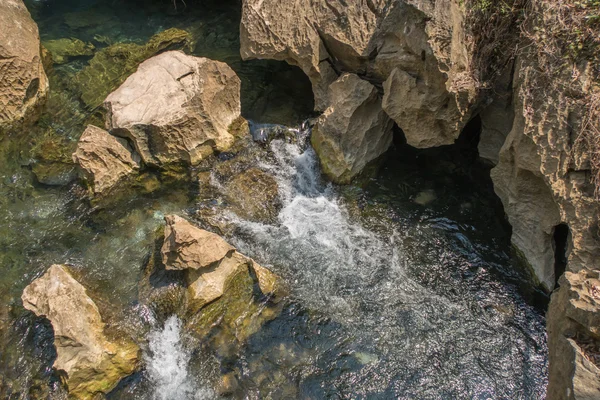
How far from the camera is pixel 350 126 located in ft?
26.0

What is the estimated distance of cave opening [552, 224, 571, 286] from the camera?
643cm

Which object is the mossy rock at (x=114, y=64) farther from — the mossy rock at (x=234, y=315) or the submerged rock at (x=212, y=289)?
the mossy rock at (x=234, y=315)

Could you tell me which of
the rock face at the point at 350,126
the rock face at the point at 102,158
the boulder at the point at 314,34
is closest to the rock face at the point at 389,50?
the boulder at the point at 314,34

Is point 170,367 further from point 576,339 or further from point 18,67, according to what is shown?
point 18,67

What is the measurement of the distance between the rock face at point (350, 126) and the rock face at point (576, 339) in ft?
12.8

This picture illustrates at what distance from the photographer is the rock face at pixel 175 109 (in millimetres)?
7836

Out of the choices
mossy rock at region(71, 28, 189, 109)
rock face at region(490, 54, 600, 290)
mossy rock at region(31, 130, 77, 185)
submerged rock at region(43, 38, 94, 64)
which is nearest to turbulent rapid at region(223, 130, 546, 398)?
rock face at region(490, 54, 600, 290)

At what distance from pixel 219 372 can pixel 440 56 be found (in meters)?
5.44

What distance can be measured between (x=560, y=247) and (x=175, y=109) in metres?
6.63

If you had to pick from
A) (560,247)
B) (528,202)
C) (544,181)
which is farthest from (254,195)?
(560,247)

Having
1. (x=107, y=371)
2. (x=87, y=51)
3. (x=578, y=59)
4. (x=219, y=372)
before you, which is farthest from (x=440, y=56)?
(x=87, y=51)

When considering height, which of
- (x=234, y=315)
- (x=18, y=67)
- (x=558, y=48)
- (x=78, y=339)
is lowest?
(x=78, y=339)

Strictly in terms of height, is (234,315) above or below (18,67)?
below

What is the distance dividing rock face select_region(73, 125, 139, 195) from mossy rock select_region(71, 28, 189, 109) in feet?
6.70
